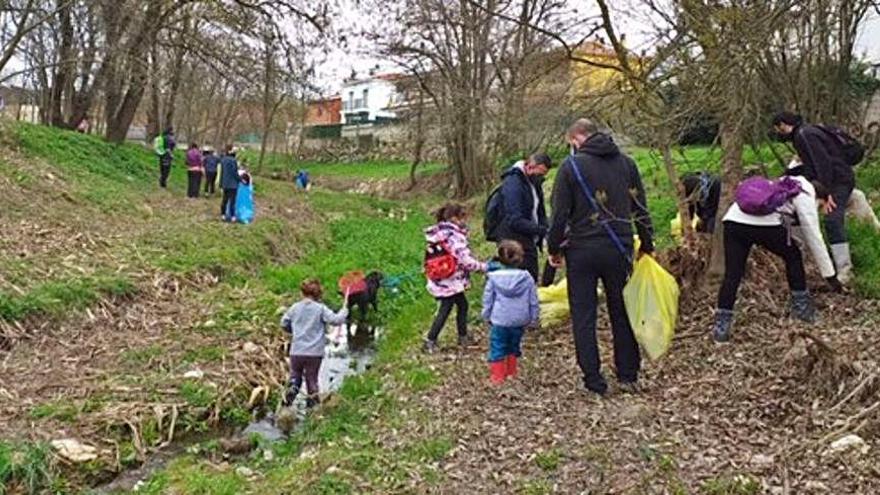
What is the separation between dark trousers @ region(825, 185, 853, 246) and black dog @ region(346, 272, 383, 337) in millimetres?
6163

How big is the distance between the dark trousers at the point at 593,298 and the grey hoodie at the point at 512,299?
0.78 meters

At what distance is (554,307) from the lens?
29.0ft

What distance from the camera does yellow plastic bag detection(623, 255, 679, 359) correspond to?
259 inches

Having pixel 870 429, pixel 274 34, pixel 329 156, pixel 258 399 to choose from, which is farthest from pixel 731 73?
pixel 329 156

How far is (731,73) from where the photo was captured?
7.78 m

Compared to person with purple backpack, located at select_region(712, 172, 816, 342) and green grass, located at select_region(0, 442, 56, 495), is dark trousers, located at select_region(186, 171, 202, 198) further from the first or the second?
person with purple backpack, located at select_region(712, 172, 816, 342)

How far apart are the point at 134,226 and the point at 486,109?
14715 mm

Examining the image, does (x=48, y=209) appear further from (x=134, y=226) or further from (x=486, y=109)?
(x=486, y=109)

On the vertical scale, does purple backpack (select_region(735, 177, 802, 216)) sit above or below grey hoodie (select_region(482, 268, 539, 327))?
above

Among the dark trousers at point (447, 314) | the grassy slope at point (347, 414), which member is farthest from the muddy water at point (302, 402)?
the dark trousers at point (447, 314)

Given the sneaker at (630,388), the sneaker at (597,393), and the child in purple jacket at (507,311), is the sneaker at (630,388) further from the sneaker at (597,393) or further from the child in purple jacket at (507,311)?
the child in purple jacket at (507,311)

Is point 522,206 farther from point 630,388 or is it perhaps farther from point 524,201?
point 630,388

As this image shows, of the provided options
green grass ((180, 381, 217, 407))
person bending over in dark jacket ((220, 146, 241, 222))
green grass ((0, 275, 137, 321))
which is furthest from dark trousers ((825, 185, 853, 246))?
person bending over in dark jacket ((220, 146, 241, 222))

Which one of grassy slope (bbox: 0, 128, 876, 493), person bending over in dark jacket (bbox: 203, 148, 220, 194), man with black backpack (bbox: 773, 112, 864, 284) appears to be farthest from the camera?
person bending over in dark jacket (bbox: 203, 148, 220, 194)
